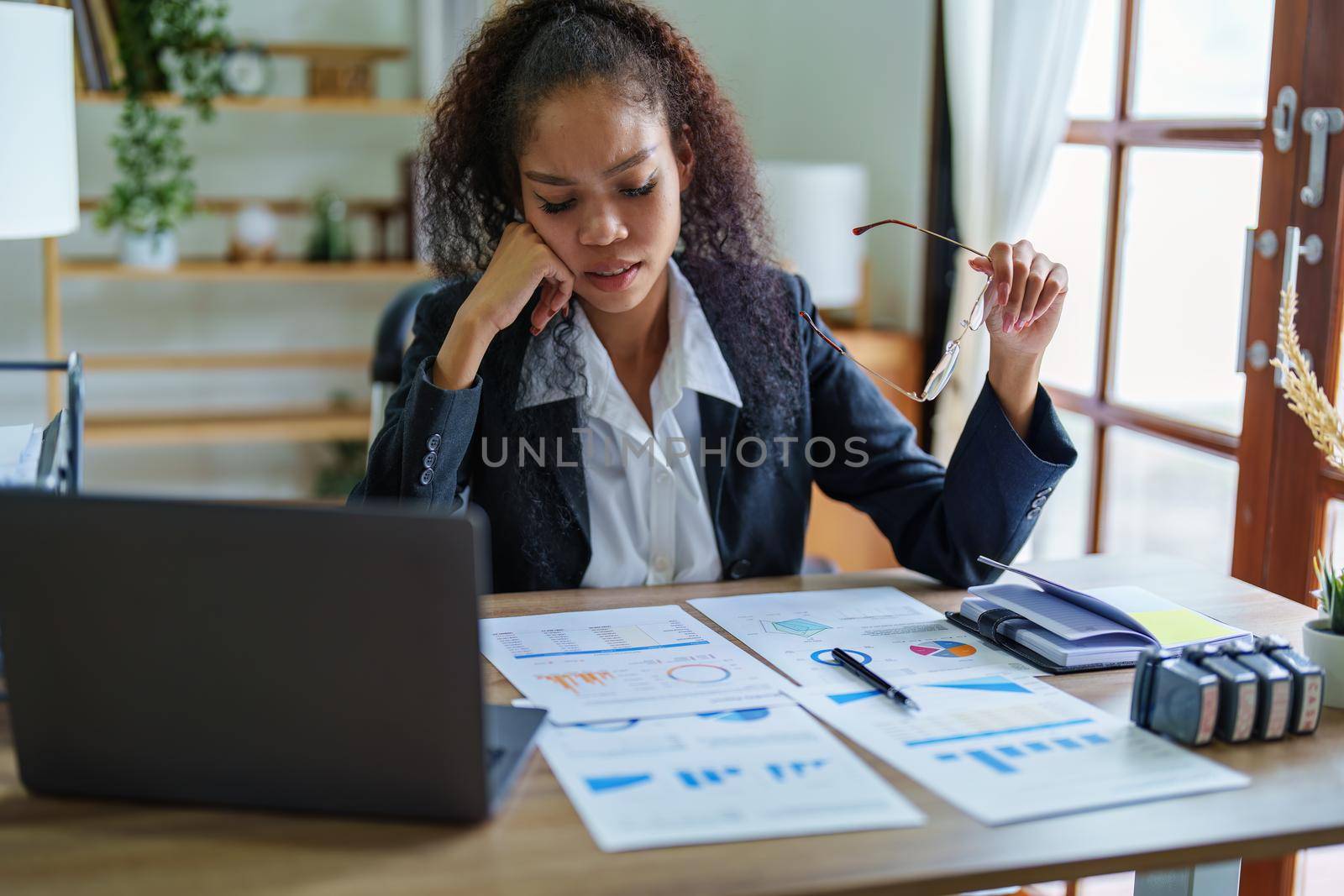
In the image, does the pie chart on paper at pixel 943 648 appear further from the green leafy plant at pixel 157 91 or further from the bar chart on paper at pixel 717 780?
the green leafy plant at pixel 157 91

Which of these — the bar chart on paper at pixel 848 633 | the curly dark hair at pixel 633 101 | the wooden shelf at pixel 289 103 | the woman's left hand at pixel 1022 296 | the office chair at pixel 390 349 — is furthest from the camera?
the wooden shelf at pixel 289 103

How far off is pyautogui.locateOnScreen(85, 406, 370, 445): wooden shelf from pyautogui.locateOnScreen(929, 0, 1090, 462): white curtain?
1.60m

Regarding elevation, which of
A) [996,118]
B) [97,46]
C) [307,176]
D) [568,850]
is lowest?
[568,850]

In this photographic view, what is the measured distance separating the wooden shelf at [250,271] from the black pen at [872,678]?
7.55 ft

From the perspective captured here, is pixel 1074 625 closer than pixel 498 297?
Yes

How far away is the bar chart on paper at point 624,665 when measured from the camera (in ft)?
3.69

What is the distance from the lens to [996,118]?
2.95m

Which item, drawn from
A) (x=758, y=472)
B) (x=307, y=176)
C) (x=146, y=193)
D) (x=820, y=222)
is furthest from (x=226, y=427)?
(x=758, y=472)

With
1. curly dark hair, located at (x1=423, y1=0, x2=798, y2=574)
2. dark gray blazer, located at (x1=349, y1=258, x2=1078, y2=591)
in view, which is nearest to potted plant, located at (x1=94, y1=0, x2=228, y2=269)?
curly dark hair, located at (x1=423, y1=0, x2=798, y2=574)

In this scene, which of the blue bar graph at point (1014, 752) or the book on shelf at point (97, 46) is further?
the book on shelf at point (97, 46)

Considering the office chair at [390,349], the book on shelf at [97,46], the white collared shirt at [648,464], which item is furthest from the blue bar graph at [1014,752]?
the book on shelf at [97,46]

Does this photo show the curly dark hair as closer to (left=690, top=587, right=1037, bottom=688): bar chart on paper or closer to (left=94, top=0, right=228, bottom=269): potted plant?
(left=690, top=587, right=1037, bottom=688): bar chart on paper

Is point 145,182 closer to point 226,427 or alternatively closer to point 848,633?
point 226,427

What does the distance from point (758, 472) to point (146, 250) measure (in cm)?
229
